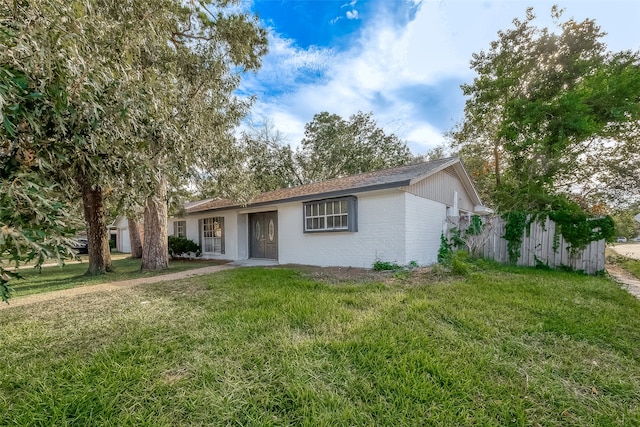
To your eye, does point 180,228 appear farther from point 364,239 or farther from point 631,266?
point 631,266

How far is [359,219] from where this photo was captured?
8312mm

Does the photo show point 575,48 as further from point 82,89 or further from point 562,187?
point 82,89

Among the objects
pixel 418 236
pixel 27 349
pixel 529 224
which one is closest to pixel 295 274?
pixel 418 236

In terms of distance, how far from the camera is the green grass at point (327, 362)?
6.60ft

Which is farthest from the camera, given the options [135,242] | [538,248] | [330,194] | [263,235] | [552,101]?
[135,242]

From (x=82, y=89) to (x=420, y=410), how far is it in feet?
14.2

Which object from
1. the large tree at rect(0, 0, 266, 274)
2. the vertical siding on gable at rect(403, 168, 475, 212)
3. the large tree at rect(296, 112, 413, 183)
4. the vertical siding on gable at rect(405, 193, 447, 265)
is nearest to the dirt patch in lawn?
the vertical siding on gable at rect(405, 193, 447, 265)

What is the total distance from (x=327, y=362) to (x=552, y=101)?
1574 cm

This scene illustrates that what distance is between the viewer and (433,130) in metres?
19.4

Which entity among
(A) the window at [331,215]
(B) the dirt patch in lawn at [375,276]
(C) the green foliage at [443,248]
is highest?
(A) the window at [331,215]

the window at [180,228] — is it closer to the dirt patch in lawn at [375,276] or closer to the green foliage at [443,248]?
the dirt patch in lawn at [375,276]

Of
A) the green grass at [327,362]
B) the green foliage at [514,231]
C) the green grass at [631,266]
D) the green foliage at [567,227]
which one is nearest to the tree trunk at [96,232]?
the green grass at [327,362]

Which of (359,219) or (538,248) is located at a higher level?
(359,219)

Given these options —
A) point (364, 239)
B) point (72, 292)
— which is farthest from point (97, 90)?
point (364, 239)
